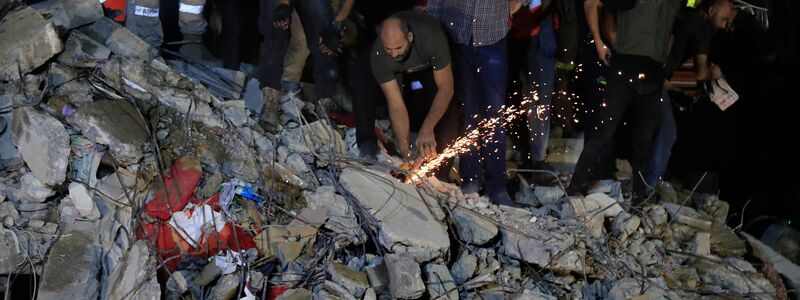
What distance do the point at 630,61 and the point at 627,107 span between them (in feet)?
1.01

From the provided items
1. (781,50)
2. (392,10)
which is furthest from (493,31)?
(781,50)

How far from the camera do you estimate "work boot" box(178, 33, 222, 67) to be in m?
5.89

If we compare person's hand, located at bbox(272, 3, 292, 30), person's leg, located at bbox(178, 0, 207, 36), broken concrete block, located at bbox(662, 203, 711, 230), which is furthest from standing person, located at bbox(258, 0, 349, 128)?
broken concrete block, located at bbox(662, 203, 711, 230)

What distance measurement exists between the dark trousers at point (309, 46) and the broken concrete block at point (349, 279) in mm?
1643

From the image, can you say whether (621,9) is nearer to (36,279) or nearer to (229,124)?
(229,124)

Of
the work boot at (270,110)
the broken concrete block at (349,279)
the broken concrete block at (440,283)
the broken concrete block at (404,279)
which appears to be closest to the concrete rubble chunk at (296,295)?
the broken concrete block at (349,279)

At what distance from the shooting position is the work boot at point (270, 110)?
5266 millimetres

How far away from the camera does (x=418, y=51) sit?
4.82 m

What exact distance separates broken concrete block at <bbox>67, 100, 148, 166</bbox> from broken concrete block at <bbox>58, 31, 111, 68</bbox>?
0.50m

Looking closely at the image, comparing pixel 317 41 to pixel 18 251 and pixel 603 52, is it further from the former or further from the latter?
pixel 18 251

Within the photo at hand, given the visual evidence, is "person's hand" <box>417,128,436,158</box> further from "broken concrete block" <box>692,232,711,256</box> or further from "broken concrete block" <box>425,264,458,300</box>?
"broken concrete block" <box>692,232,711,256</box>

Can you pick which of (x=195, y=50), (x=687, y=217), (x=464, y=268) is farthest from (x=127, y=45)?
(x=687, y=217)

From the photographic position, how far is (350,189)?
15.7ft

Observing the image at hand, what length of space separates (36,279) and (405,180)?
222 centimetres
